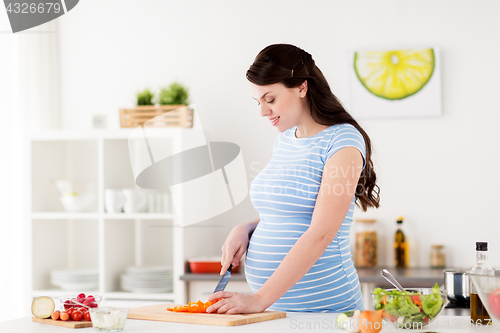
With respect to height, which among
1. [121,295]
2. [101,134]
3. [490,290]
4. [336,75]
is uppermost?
[336,75]

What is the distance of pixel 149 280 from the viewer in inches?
112

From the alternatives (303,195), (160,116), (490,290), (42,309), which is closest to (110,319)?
(42,309)

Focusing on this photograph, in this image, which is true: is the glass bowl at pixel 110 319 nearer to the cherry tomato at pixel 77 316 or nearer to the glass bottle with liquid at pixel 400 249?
the cherry tomato at pixel 77 316

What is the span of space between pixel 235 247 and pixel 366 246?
141 cm

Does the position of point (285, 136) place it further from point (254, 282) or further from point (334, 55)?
point (334, 55)

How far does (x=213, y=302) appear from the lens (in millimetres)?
1386

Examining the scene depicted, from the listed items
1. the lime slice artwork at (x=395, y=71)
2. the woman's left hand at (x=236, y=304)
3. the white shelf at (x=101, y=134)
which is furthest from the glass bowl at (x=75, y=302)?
the lime slice artwork at (x=395, y=71)

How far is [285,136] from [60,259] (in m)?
1.98

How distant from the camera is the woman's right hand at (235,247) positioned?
1.62 metres

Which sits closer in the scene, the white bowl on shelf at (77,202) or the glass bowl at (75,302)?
the glass bowl at (75,302)

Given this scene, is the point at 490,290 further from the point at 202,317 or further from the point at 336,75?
the point at 336,75

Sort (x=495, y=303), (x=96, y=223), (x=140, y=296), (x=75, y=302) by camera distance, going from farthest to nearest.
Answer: (x=96, y=223) → (x=140, y=296) → (x=75, y=302) → (x=495, y=303)

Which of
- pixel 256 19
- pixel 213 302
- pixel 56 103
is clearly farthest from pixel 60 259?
pixel 213 302

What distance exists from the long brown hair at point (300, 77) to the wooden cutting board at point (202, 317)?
58cm
